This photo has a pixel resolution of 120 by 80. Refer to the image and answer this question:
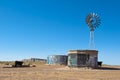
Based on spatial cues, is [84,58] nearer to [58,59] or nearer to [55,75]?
[55,75]

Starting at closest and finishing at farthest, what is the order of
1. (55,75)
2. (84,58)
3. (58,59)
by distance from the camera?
(55,75) < (84,58) < (58,59)

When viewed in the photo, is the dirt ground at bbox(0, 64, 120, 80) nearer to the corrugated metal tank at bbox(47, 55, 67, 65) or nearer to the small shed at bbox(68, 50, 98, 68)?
the small shed at bbox(68, 50, 98, 68)

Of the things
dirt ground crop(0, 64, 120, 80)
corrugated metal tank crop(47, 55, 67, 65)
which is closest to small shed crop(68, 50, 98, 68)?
dirt ground crop(0, 64, 120, 80)

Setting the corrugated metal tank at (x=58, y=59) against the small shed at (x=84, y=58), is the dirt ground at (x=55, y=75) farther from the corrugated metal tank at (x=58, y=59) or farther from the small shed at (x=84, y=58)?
the corrugated metal tank at (x=58, y=59)

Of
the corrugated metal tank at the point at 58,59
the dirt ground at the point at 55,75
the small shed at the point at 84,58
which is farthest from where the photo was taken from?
the corrugated metal tank at the point at 58,59

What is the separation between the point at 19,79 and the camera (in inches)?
1152

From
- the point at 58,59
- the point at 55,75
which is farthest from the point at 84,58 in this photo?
the point at 58,59

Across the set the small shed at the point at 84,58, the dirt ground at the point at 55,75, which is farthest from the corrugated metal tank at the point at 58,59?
the dirt ground at the point at 55,75

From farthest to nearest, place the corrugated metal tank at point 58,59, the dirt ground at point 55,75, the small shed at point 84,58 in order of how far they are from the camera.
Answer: the corrugated metal tank at point 58,59, the small shed at point 84,58, the dirt ground at point 55,75

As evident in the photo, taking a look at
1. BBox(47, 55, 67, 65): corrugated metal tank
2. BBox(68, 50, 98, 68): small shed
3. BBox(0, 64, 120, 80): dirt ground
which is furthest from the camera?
BBox(47, 55, 67, 65): corrugated metal tank

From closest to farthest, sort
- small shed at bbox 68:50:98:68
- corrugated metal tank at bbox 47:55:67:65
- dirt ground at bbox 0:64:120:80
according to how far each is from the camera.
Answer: dirt ground at bbox 0:64:120:80 → small shed at bbox 68:50:98:68 → corrugated metal tank at bbox 47:55:67:65

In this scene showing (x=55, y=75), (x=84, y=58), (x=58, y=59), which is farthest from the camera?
(x=58, y=59)

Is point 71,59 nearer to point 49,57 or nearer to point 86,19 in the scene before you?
point 86,19

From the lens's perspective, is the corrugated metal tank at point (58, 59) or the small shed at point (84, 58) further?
the corrugated metal tank at point (58, 59)
